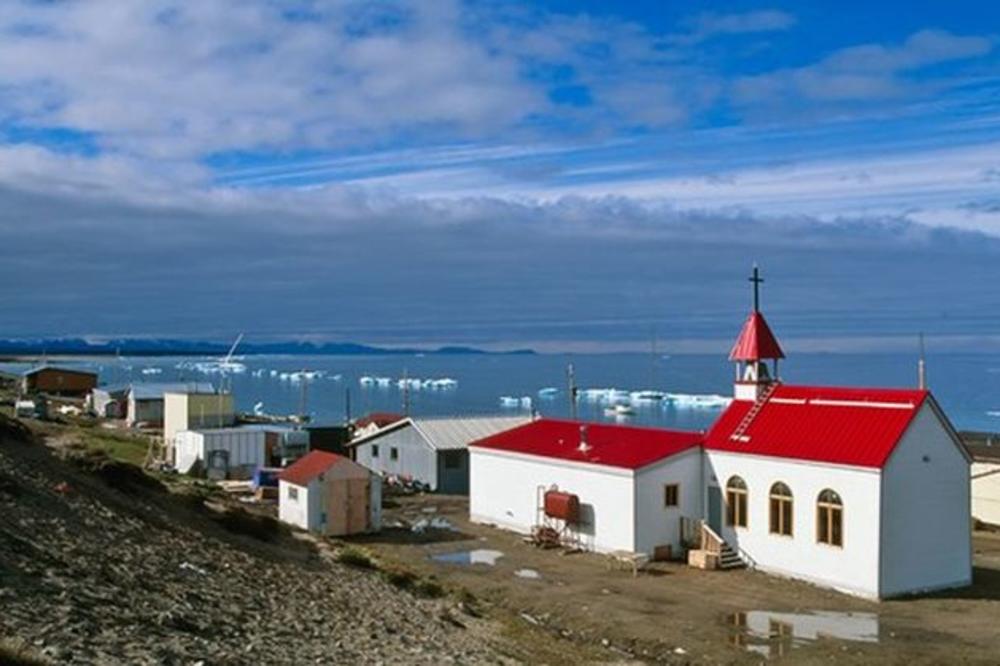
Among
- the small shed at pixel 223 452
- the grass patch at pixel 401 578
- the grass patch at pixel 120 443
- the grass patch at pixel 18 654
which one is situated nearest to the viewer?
the grass patch at pixel 18 654

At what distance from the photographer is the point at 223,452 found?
46594 millimetres

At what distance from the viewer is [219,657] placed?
13.6 m

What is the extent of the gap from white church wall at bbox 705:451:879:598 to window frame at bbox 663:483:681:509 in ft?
3.28

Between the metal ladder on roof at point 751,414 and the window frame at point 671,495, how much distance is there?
84.1 inches

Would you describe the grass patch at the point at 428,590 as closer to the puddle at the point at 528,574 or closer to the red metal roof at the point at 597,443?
the puddle at the point at 528,574

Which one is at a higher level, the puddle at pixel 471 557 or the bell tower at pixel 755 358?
the bell tower at pixel 755 358

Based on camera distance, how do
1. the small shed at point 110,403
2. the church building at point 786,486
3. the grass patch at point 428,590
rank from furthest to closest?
1. the small shed at point 110,403
2. the church building at point 786,486
3. the grass patch at point 428,590

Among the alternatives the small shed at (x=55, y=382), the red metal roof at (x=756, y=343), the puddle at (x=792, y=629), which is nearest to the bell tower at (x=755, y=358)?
the red metal roof at (x=756, y=343)

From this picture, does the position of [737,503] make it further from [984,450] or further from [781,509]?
[984,450]

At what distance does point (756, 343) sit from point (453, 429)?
51.3ft

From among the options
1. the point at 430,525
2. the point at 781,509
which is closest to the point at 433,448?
the point at 430,525

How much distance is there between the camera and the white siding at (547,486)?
1252 inches

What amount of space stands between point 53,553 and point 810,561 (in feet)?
60.7

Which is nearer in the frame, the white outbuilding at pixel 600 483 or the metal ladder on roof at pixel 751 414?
the metal ladder on roof at pixel 751 414
